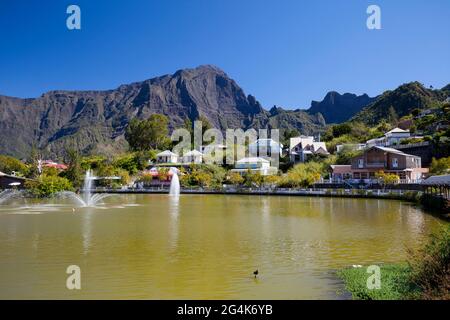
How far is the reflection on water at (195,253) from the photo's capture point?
11508mm

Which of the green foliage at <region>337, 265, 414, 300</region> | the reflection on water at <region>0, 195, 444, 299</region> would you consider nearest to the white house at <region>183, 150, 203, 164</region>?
the reflection on water at <region>0, 195, 444, 299</region>

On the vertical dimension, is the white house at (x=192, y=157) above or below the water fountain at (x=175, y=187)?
above

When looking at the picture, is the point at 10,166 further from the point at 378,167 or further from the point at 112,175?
the point at 378,167

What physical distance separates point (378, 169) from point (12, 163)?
256 ft

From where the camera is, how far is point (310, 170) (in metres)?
69.8

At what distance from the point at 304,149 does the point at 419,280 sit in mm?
78576

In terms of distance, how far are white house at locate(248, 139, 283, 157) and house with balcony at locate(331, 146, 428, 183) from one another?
93.6 feet

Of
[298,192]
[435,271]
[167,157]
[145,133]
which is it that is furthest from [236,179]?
[435,271]

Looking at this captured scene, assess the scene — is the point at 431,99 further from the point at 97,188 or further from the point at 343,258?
the point at 343,258

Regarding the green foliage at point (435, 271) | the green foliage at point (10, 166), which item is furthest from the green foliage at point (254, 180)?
the green foliage at point (435, 271)

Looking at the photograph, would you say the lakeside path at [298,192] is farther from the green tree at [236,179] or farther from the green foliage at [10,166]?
the green foliage at [10,166]

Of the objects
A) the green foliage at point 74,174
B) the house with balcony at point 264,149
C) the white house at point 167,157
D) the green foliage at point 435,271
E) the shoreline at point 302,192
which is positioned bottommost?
the green foliage at point 435,271

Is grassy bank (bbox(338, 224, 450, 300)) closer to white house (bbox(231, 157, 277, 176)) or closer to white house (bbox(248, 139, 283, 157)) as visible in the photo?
white house (bbox(231, 157, 277, 176))

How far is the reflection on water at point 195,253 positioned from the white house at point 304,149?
5748 cm
